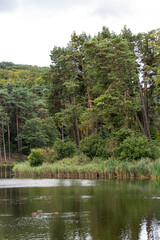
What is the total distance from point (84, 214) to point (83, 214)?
0.05 m

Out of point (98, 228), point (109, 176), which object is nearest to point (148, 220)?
point (98, 228)

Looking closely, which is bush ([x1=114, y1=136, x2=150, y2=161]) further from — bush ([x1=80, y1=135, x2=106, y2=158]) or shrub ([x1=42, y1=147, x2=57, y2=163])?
shrub ([x1=42, y1=147, x2=57, y2=163])

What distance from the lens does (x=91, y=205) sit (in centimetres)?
1705

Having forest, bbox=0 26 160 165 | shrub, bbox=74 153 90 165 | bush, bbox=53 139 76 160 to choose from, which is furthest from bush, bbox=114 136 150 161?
bush, bbox=53 139 76 160

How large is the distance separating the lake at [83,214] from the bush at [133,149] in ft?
28.0

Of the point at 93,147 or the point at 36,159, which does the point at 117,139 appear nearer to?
the point at 93,147

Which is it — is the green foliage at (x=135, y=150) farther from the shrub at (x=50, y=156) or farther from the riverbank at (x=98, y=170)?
the shrub at (x=50, y=156)

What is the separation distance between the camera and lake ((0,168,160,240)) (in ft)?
38.2

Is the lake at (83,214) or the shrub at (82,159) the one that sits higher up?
the shrub at (82,159)

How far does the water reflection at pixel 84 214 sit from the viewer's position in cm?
1166

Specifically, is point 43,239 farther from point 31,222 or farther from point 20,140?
point 20,140

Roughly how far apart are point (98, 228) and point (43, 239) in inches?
86.8

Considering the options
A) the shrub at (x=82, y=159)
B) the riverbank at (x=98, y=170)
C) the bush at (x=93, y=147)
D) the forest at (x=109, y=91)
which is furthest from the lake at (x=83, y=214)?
the bush at (x=93, y=147)

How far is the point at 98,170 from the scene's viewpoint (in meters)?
31.7
